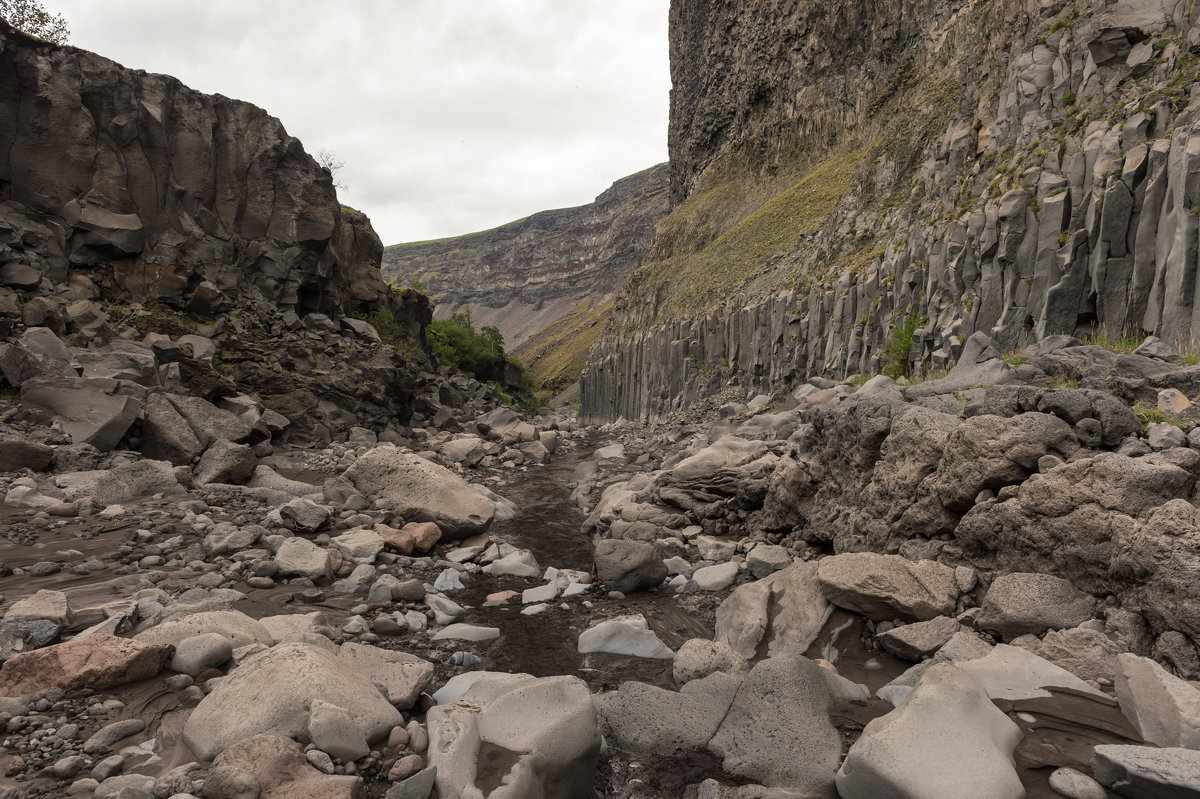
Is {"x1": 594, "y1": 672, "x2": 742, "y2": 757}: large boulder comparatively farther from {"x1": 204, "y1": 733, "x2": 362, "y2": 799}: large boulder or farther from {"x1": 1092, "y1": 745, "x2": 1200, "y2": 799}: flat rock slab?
{"x1": 1092, "y1": 745, "x2": 1200, "y2": 799}: flat rock slab

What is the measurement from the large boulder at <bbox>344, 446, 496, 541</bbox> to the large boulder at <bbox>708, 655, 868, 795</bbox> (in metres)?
8.54

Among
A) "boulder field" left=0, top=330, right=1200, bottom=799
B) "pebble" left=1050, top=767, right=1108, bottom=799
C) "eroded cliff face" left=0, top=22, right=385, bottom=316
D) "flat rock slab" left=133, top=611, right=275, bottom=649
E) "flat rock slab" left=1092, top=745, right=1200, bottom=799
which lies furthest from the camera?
"eroded cliff face" left=0, top=22, right=385, bottom=316

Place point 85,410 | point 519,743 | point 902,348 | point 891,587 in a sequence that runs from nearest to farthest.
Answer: point 519,743
point 891,587
point 85,410
point 902,348

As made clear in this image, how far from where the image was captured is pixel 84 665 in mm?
5047

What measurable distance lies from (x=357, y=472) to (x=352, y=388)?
14.7 m

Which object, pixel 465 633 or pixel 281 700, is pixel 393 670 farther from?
pixel 465 633

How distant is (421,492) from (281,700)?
8.79m

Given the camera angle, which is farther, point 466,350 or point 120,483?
point 466,350

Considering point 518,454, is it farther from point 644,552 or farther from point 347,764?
point 347,764

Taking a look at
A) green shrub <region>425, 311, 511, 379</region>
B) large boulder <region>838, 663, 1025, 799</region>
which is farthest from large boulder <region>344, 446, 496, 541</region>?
green shrub <region>425, 311, 511, 379</region>

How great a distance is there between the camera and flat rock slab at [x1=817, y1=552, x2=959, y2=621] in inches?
260

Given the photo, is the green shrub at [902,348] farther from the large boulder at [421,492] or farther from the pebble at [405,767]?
the pebble at [405,767]

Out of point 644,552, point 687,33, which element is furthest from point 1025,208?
point 687,33

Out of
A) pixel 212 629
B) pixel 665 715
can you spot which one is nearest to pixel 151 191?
pixel 212 629
